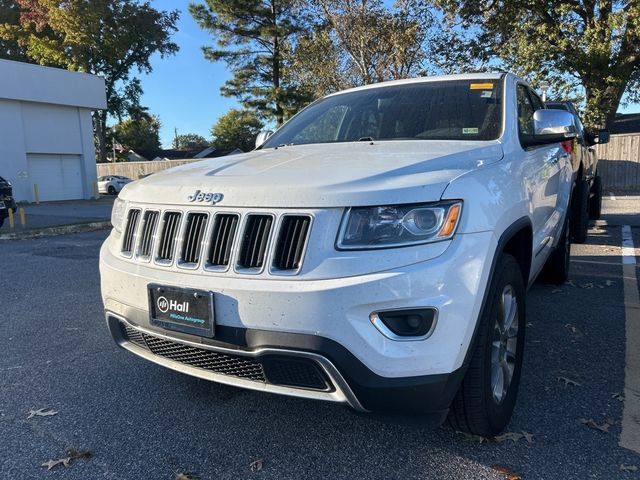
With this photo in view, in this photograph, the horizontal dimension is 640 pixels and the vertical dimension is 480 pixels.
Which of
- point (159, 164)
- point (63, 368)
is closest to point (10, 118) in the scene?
point (159, 164)

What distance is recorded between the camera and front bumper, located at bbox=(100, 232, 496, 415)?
1.97 metres

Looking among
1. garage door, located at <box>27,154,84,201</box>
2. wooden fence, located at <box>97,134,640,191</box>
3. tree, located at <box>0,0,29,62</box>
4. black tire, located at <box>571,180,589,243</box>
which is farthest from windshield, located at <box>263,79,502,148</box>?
tree, located at <box>0,0,29,62</box>

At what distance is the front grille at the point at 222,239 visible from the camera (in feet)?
7.38

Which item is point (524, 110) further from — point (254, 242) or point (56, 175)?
point (56, 175)

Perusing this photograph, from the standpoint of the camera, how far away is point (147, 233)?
2613 millimetres

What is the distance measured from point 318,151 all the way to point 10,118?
23948 millimetres

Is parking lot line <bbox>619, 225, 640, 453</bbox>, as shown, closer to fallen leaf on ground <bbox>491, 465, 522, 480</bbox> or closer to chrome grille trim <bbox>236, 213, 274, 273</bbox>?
fallen leaf on ground <bbox>491, 465, 522, 480</bbox>

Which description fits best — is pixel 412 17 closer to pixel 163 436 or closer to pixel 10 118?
pixel 10 118

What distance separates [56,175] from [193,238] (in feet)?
84.4

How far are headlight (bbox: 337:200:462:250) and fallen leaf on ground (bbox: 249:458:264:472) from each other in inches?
44.0

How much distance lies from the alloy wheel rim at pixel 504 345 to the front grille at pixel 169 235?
154cm

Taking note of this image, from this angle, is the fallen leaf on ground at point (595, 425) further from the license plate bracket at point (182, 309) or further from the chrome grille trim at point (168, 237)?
the chrome grille trim at point (168, 237)

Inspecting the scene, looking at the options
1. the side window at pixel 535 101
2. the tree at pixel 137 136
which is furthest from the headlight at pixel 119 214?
the tree at pixel 137 136

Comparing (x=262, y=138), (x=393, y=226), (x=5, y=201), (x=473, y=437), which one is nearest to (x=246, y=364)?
(x=393, y=226)
